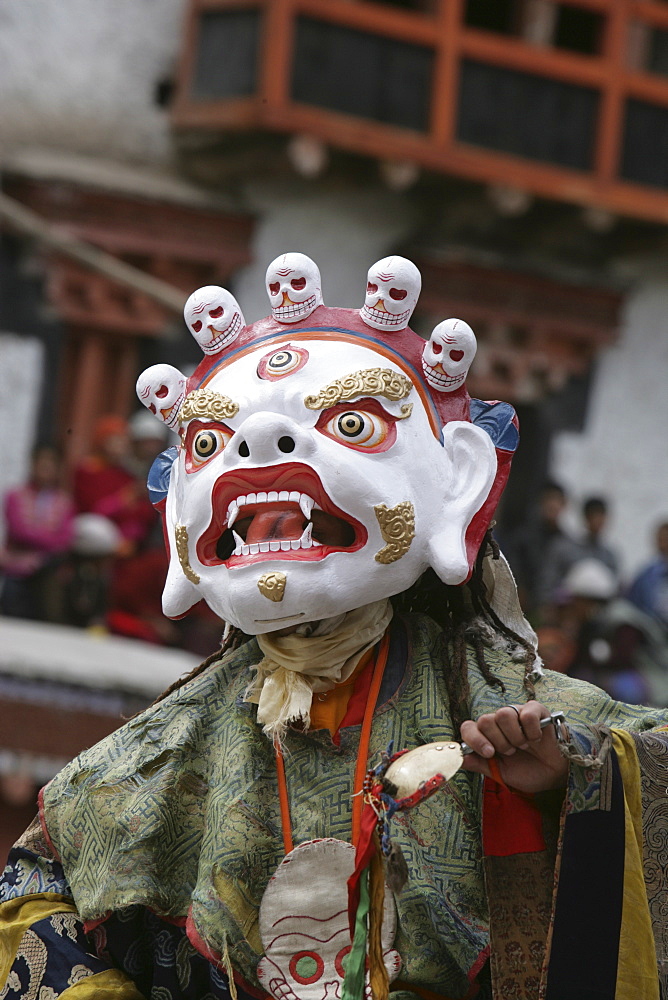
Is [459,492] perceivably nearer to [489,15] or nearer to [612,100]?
[612,100]

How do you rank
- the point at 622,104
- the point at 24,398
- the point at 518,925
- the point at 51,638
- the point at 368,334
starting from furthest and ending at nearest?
the point at 622,104
the point at 24,398
the point at 51,638
the point at 368,334
the point at 518,925

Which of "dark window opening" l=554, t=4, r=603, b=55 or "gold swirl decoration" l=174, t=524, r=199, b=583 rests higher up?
"dark window opening" l=554, t=4, r=603, b=55

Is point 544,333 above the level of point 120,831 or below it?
above

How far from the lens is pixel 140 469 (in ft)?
27.8

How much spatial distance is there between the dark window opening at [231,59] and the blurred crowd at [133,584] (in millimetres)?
2651

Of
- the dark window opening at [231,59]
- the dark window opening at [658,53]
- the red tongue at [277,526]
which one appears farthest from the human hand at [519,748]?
the dark window opening at [658,53]

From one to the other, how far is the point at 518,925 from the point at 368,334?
Result: 3.59 ft

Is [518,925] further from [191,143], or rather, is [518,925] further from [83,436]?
[191,143]

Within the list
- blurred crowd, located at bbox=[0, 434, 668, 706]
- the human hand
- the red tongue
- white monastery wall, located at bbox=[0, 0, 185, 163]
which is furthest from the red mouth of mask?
white monastery wall, located at bbox=[0, 0, 185, 163]

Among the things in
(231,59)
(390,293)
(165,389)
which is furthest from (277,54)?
(390,293)

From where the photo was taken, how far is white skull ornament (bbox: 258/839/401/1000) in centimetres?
276

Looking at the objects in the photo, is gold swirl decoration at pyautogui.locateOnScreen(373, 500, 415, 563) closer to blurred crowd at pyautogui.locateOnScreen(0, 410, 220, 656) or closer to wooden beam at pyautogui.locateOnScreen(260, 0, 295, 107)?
blurred crowd at pyautogui.locateOnScreen(0, 410, 220, 656)

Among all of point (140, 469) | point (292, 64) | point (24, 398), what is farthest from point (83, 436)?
point (292, 64)

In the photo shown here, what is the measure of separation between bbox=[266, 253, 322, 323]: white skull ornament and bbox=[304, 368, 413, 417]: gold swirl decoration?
8.3 inches
